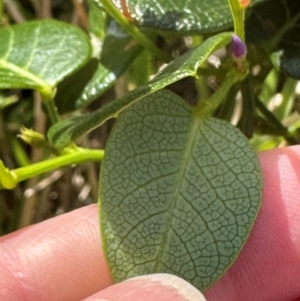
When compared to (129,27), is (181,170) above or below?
below

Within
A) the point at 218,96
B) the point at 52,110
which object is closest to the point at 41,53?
the point at 52,110

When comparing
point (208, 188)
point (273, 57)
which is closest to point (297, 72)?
point (273, 57)

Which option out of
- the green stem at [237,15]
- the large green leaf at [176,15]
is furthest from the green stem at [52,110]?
the green stem at [237,15]

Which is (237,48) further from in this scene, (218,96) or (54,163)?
(54,163)

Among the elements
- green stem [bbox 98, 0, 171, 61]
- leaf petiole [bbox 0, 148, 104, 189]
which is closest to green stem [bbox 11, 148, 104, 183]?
leaf petiole [bbox 0, 148, 104, 189]

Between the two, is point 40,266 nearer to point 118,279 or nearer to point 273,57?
point 118,279

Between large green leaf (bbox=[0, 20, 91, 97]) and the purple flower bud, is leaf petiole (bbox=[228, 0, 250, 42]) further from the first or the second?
large green leaf (bbox=[0, 20, 91, 97])

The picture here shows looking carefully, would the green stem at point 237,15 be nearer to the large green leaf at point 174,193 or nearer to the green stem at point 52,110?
the large green leaf at point 174,193
